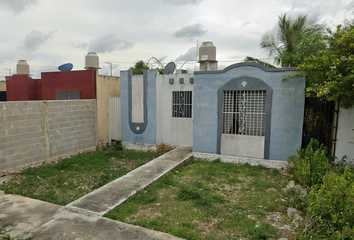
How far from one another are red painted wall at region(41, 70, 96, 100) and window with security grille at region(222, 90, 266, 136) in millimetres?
6232

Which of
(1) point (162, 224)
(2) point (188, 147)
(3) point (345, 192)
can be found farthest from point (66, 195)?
(3) point (345, 192)

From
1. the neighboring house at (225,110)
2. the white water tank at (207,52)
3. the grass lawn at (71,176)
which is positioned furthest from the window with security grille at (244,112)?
the grass lawn at (71,176)

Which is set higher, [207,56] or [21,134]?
[207,56]

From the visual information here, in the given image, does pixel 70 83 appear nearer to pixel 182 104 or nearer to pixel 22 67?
pixel 182 104

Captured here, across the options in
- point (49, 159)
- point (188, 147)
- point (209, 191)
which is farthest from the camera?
point (188, 147)

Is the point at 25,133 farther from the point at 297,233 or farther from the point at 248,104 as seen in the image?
the point at 297,233

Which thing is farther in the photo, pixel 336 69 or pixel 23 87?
pixel 23 87

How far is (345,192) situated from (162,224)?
11.1ft

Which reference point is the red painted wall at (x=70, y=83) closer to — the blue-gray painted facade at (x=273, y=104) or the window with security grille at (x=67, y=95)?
the window with security grille at (x=67, y=95)

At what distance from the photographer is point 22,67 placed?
15.5 metres

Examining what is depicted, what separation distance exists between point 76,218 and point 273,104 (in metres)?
6.66

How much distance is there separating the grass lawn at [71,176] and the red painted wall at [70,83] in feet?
9.91

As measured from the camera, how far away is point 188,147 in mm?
10578

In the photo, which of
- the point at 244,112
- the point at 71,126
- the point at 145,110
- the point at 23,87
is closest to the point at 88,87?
the point at 71,126
